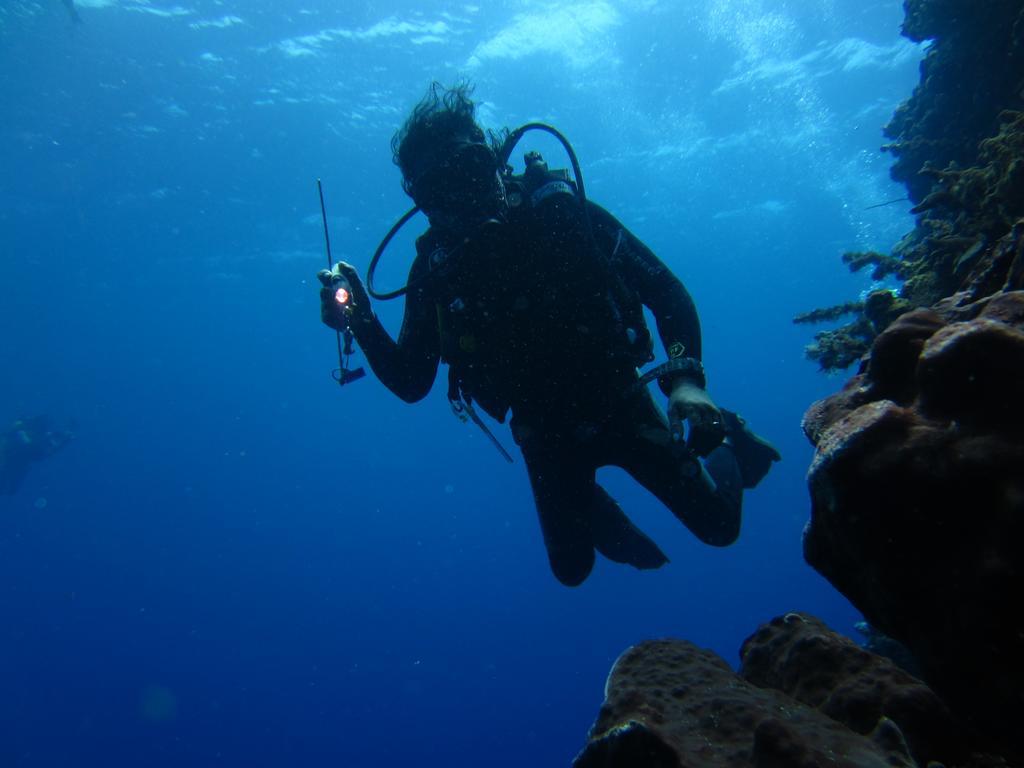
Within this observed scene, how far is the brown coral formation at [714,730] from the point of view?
1.69 meters

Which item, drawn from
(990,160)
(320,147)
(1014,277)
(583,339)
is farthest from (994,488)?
(320,147)

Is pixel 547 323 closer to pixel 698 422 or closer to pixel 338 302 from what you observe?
pixel 698 422

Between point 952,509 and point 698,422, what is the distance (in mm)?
1977

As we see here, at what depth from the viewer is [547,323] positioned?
428cm

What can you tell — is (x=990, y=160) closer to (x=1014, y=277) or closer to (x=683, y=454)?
(x=1014, y=277)

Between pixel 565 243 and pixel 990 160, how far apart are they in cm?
348

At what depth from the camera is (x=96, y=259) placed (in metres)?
34.8

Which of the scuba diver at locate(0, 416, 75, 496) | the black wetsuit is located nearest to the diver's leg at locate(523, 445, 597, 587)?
the black wetsuit

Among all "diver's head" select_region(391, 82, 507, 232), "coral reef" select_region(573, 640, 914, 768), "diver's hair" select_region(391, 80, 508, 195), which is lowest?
"coral reef" select_region(573, 640, 914, 768)

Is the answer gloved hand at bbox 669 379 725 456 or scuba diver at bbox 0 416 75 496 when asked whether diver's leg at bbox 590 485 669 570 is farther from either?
scuba diver at bbox 0 416 75 496

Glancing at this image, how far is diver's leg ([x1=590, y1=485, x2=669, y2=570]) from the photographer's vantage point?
5371mm

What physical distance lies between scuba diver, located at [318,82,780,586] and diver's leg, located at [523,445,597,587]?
1 centimetres

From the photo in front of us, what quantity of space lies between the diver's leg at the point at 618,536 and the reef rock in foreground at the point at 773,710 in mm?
2591

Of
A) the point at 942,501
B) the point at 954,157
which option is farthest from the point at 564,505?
the point at 954,157
